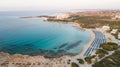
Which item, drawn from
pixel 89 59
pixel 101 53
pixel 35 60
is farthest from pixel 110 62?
pixel 35 60

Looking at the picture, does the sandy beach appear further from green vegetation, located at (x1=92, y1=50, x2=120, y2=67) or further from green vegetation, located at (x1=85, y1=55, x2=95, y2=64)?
green vegetation, located at (x1=92, y1=50, x2=120, y2=67)

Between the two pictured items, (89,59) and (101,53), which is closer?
(89,59)

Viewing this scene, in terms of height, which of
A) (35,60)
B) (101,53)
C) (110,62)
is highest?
(110,62)

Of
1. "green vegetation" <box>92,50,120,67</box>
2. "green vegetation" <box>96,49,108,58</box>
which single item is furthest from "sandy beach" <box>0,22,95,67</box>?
"green vegetation" <box>92,50,120,67</box>

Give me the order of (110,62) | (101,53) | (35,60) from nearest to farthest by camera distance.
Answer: (110,62), (35,60), (101,53)

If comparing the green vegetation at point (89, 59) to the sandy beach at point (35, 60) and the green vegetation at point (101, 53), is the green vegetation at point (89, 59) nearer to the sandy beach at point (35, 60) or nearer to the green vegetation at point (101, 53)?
the green vegetation at point (101, 53)

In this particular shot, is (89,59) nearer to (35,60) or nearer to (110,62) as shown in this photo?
(110,62)

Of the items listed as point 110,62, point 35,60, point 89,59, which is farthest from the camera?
point 89,59

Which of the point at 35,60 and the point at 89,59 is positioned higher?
the point at 89,59

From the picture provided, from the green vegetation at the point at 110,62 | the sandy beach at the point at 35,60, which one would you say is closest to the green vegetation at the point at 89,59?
Result: the green vegetation at the point at 110,62

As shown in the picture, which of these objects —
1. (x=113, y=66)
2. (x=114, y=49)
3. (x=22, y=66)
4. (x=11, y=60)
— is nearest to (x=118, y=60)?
(x=113, y=66)

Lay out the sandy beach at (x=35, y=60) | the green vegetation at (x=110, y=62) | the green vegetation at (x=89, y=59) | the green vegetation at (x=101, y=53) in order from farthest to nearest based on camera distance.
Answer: the green vegetation at (x=101, y=53)
the green vegetation at (x=89, y=59)
the sandy beach at (x=35, y=60)
the green vegetation at (x=110, y=62)

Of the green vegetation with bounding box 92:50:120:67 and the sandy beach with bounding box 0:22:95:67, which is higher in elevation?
the green vegetation with bounding box 92:50:120:67
